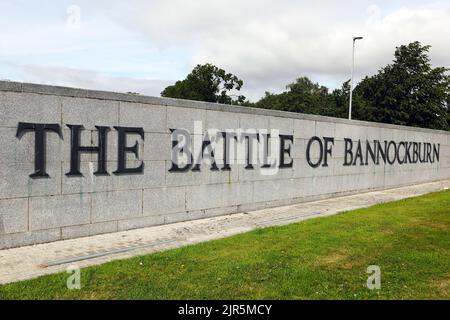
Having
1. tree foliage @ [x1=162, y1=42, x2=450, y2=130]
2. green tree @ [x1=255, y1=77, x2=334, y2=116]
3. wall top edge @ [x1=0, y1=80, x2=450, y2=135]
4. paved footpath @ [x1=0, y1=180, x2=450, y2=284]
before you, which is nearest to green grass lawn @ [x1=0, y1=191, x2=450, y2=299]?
paved footpath @ [x1=0, y1=180, x2=450, y2=284]

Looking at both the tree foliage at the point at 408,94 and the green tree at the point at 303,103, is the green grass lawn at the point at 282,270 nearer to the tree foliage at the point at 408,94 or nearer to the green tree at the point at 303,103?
the tree foliage at the point at 408,94

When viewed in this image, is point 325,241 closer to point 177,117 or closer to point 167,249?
point 167,249

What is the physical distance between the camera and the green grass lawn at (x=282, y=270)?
5.45m

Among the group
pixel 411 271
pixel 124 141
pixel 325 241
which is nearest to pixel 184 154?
pixel 124 141

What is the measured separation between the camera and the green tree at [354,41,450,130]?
36938 mm

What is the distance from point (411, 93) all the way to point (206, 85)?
110ft

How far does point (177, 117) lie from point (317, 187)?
607 cm

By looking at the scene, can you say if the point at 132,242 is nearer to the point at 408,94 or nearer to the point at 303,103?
the point at 408,94

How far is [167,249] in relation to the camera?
7.61 m

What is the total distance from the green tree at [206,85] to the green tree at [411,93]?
2928cm
